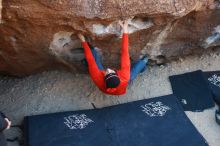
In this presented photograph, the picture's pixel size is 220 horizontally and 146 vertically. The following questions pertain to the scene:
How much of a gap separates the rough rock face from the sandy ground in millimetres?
124

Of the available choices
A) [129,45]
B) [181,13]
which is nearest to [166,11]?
[181,13]

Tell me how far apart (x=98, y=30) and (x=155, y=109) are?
0.94 metres

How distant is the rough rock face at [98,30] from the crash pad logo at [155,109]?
21.1 inches

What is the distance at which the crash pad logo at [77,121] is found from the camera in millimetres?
3617

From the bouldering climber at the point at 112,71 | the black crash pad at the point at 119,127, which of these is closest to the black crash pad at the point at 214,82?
the black crash pad at the point at 119,127

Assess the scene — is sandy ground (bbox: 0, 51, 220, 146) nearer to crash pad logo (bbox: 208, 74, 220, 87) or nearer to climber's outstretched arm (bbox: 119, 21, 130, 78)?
crash pad logo (bbox: 208, 74, 220, 87)

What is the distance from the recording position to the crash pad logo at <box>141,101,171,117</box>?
3775mm

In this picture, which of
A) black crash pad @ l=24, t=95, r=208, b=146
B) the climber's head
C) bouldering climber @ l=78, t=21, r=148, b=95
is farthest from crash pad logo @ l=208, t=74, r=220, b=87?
the climber's head

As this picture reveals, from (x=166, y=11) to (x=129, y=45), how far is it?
0.60 metres

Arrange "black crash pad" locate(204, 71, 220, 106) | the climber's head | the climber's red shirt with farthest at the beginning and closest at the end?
"black crash pad" locate(204, 71, 220, 106)
the climber's red shirt
the climber's head

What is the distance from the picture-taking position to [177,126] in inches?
145

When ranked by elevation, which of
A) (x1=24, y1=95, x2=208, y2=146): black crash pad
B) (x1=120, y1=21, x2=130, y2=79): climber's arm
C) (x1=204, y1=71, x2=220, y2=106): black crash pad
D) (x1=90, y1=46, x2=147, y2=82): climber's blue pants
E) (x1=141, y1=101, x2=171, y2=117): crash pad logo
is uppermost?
(x1=120, y1=21, x2=130, y2=79): climber's arm

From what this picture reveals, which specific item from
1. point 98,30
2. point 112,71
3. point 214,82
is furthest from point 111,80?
point 214,82

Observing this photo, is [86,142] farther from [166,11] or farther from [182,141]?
[166,11]
